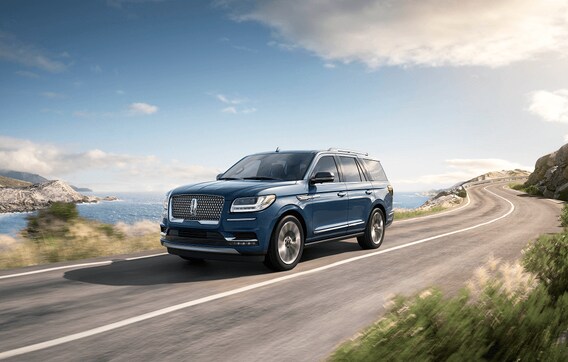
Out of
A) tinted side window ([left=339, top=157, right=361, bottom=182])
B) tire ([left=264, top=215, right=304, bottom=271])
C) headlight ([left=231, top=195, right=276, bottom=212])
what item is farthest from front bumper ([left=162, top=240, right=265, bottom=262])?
tinted side window ([left=339, top=157, right=361, bottom=182])

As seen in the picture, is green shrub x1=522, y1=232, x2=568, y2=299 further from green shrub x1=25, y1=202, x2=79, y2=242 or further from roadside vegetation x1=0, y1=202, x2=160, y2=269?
green shrub x1=25, y1=202, x2=79, y2=242

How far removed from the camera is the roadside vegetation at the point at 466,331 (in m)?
2.45

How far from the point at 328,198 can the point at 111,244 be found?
17.9 ft

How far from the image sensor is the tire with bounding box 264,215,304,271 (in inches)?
288

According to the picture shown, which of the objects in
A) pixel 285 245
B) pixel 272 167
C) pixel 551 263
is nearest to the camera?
pixel 551 263

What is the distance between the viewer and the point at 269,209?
726cm

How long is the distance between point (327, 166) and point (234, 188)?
2.41 m

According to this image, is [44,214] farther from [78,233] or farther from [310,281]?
[310,281]

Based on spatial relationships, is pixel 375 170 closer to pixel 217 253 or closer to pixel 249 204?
pixel 249 204

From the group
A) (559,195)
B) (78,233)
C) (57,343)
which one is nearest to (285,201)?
(57,343)

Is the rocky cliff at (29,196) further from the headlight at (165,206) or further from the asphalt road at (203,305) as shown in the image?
the asphalt road at (203,305)

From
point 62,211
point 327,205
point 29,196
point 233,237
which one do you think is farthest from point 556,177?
point 29,196

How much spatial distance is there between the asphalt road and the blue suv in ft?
1.39

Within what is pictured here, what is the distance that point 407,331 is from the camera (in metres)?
2.62
